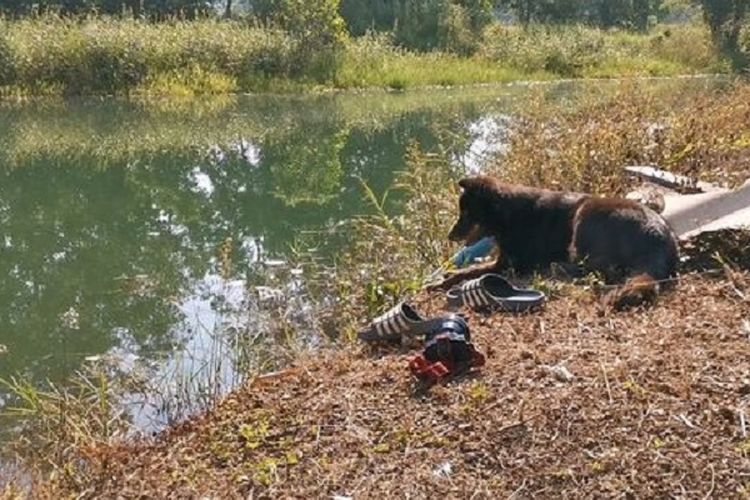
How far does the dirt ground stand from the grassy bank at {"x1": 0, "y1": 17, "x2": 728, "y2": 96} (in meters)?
12.8

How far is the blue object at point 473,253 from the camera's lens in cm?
594

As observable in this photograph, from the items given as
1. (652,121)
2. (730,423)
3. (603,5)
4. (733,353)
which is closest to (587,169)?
(652,121)

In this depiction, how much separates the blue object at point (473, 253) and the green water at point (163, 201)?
1.49 meters

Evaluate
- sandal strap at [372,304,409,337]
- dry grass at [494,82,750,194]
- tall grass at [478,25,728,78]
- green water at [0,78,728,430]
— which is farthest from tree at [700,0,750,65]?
sandal strap at [372,304,409,337]

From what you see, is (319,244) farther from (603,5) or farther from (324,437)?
(603,5)

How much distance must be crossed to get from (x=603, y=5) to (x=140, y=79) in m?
37.7

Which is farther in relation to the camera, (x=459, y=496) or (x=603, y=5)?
(x=603, y=5)

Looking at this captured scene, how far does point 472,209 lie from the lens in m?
5.62

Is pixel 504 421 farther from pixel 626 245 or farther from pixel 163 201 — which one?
pixel 163 201

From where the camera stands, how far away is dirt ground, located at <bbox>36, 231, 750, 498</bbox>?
9.66 ft

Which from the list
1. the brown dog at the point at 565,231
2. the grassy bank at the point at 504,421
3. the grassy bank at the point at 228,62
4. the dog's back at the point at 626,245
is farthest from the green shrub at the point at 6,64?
the dog's back at the point at 626,245

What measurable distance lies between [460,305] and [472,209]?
1.02 meters

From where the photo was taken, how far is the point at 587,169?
7359 millimetres

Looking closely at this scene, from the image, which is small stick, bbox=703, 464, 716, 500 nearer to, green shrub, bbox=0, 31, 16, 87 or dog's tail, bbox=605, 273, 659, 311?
dog's tail, bbox=605, 273, 659, 311
